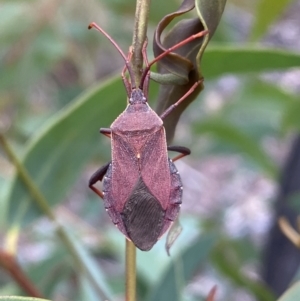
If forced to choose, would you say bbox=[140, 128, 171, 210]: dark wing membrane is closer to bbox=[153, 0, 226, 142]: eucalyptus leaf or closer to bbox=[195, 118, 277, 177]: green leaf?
bbox=[153, 0, 226, 142]: eucalyptus leaf

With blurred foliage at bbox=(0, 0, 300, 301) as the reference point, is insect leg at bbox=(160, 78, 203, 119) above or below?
above

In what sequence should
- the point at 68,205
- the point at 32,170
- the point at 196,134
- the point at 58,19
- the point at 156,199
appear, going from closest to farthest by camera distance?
the point at 156,199 → the point at 32,170 → the point at 196,134 → the point at 58,19 → the point at 68,205

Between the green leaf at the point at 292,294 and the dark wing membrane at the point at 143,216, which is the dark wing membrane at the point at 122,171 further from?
the green leaf at the point at 292,294

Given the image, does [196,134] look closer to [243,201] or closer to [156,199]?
[156,199]

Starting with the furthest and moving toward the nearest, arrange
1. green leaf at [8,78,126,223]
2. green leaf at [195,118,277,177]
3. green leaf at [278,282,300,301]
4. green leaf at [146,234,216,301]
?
green leaf at [195,118,277,177]
green leaf at [146,234,216,301]
green leaf at [8,78,126,223]
green leaf at [278,282,300,301]

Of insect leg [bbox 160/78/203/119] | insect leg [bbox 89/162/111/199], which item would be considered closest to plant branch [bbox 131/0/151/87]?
insect leg [bbox 160/78/203/119]

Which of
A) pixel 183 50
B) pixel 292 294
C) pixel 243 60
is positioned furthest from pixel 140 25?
pixel 243 60

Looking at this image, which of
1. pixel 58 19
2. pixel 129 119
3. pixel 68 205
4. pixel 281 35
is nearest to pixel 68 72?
pixel 68 205
